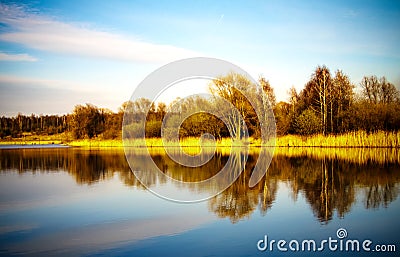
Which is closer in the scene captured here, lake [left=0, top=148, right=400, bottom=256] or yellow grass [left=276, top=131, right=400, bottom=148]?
lake [left=0, top=148, right=400, bottom=256]

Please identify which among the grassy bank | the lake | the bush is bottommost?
the lake

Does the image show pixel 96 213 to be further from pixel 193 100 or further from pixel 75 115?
pixel 75 115

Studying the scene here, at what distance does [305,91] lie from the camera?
132 ft

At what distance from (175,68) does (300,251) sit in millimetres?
11099

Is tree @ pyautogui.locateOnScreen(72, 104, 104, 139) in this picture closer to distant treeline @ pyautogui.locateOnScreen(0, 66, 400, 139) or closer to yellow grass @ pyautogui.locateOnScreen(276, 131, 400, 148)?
distant treeline @ pyautogui.locateOnScreen(0, 66, 400, 139)

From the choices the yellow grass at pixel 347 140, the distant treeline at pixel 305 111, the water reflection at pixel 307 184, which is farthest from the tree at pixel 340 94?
the water reflection at pixel 307 184

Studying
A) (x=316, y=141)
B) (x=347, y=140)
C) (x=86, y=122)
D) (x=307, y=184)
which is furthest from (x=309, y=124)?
(x=86, y=122)

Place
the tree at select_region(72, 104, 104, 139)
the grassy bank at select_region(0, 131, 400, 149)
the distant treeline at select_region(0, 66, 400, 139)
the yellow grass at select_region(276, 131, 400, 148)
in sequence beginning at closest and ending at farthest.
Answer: the yellow grass at select_region(276, 131, 400, 148) → the grassy bank at select_region(0, 131, 400, 149) → the distant treeline at select_region(0, 66, 400, 139) → the tree at select_region(72, 104, 104, 139)

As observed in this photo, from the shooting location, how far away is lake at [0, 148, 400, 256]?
602cm

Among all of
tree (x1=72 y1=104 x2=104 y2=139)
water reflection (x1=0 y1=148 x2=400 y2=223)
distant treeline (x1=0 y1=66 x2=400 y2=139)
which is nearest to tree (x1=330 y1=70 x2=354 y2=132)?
distant treeline (x1=0 y1=66 x2=400 y2=139)

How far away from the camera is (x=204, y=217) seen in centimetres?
809

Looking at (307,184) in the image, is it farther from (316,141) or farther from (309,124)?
(309,124)

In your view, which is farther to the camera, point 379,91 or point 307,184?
point 379,91

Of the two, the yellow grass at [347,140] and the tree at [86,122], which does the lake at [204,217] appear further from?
the tree at [86,122]
